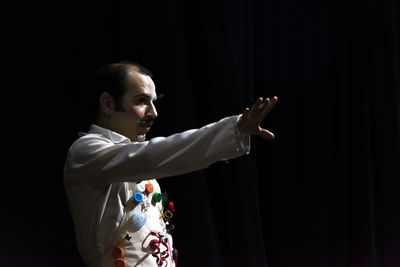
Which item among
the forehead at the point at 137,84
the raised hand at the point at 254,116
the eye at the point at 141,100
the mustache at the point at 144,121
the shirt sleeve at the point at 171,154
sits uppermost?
the forehead at the point at 137,84

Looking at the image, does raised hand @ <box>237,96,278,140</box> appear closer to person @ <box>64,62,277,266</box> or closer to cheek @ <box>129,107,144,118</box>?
person @ <box>64,62,277,266</box>

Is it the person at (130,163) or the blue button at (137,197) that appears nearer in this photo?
the person at (130,163)

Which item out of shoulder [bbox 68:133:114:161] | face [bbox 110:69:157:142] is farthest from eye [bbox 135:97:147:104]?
shoulder [bbox 68:133:114:161]

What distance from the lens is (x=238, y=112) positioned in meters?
1.87

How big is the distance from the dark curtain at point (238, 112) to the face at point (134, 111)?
Answer: 181mm

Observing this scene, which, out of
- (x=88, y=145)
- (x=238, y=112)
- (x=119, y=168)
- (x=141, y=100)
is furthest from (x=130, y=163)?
(x=238, y=112)

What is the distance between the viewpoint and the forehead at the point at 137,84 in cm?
132

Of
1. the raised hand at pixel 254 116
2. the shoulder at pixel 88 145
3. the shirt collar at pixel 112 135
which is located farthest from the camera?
the shirt collar at pixel 112 135

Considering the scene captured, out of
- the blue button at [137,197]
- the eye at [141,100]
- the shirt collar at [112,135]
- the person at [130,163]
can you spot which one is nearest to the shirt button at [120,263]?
the person at [130,163]

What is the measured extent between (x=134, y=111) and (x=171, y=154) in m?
0.26

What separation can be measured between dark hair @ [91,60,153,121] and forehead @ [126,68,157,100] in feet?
0.03

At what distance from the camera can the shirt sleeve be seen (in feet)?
3.52

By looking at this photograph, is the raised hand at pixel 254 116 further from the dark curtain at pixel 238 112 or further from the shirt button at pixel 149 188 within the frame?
the dark curtain at pixel 238 112

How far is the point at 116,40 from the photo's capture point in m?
1.83
